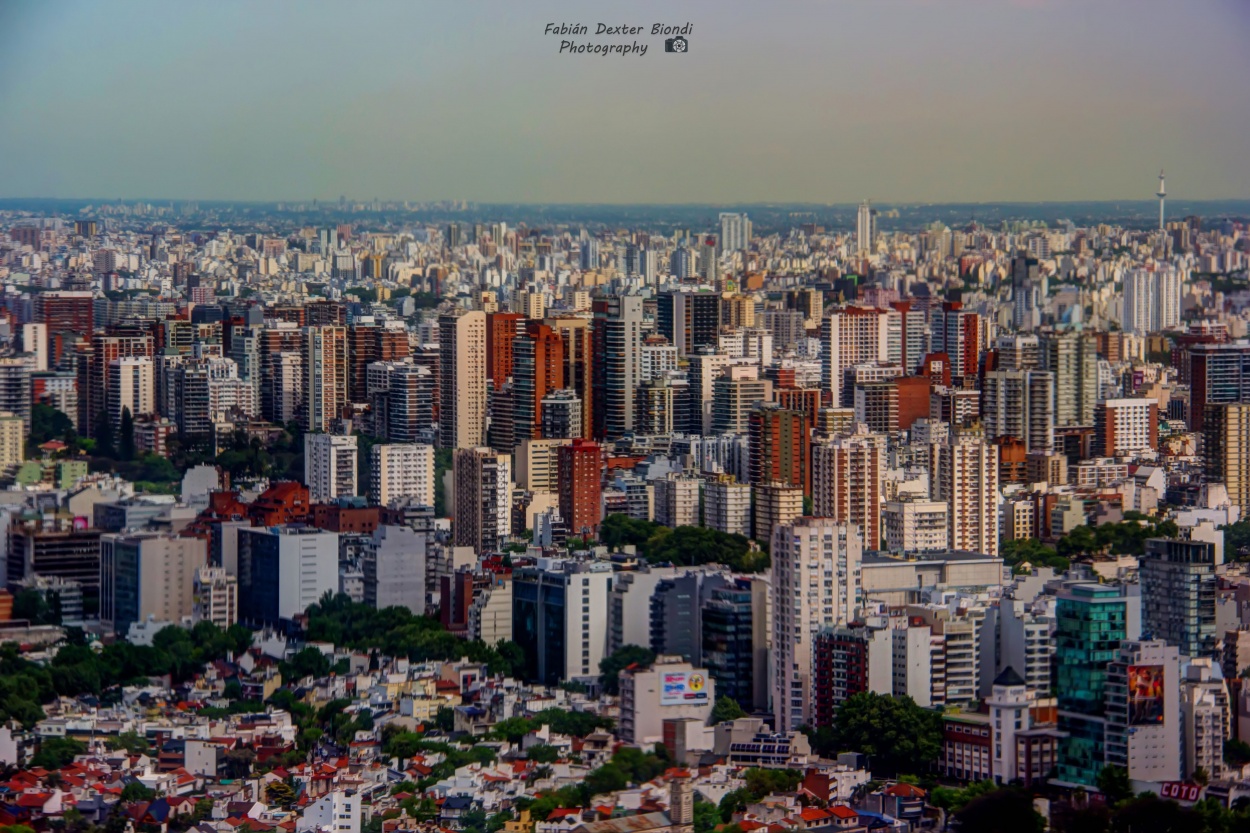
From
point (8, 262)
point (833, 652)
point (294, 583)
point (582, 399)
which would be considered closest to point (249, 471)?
point (582, 399)

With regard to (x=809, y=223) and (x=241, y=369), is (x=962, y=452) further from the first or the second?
(x=241, y=369)

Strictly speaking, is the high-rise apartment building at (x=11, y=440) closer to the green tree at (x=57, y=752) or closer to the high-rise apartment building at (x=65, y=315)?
the high-rise apartment building at (x=65, y=315)

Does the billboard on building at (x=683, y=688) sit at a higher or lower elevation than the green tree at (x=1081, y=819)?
higher

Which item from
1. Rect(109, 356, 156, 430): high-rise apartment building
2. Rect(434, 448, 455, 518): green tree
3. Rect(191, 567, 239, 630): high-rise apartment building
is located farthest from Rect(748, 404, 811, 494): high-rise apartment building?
Rect(109, 356, 156, 430): high-rise apartment building

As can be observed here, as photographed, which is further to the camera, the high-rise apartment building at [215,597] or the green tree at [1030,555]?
the green tree at [1030,555]

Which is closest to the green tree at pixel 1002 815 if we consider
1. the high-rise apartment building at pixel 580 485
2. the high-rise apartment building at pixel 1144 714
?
the high-rise apartment building at pixel 1144 714

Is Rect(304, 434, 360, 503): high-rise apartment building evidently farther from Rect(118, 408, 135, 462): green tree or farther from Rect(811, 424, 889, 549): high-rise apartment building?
Rect(811, 424, 889, 549): high-rise apartment building

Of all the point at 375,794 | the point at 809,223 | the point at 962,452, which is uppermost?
the point at 809,223
